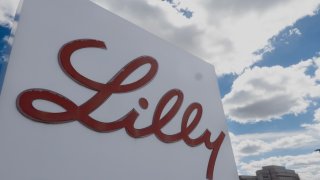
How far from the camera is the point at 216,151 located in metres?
6.75

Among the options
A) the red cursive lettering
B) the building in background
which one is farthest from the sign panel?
the building in background

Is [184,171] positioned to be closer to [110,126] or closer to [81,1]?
[110,126]

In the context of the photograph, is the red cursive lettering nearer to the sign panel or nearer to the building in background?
the sign panel

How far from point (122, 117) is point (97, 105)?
1.89ft

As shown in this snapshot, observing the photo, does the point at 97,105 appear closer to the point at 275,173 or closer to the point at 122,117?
the point at 122,117

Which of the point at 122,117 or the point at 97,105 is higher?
the point at 97,105

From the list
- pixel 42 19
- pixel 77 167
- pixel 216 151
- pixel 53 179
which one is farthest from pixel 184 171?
pixel 42 19

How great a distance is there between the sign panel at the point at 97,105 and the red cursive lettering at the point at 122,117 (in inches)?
0.7

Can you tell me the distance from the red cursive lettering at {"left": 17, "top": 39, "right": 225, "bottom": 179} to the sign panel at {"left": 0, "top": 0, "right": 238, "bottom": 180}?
0.05 feet

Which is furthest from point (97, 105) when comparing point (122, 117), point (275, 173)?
point (275, 173)

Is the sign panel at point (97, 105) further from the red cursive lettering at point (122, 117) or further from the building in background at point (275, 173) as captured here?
the building in background at point (275, 173)

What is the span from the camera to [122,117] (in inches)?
193

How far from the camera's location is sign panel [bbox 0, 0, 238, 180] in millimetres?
3695

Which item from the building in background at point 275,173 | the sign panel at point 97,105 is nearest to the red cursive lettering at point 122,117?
the sign panel at point 97,105
